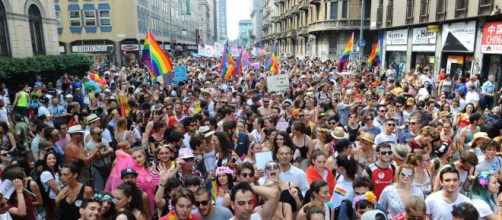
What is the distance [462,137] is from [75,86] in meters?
13.3

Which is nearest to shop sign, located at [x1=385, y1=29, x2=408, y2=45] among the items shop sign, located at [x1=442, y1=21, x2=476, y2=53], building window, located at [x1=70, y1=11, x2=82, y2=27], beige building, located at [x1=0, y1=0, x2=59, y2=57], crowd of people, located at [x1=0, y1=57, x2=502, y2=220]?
shop sign, located at [x1=442, y1=21, x2=476, y2=53]

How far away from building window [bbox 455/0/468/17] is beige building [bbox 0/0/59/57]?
21218 millimetres

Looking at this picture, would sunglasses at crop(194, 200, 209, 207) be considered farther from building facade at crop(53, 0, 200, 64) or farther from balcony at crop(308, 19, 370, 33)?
balcony at crop(308, 19, 370, 33)

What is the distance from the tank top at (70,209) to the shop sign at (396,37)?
2555 cm

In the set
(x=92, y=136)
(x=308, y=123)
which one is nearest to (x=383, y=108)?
(x=308, y=123)

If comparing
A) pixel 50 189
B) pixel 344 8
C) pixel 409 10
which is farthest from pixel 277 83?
pixel 344 8

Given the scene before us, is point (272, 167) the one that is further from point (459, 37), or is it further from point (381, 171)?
point (459, 37)

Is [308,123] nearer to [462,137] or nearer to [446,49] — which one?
[462,137]

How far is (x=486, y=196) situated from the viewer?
3.94 metres

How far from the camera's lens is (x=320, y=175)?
15.7 ft

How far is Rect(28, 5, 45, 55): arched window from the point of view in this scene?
20.0 m

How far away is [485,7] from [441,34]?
4807mm

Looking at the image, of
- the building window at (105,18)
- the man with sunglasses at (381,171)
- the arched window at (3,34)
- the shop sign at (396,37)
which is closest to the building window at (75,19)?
the building window at (105,18)

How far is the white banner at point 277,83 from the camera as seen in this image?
12.2 m
